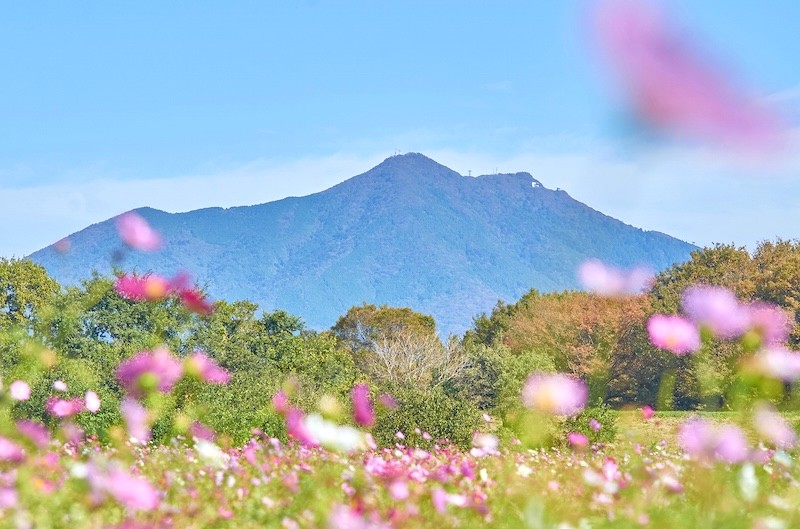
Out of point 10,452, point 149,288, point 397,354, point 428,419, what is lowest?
point 428,419

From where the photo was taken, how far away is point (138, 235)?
5.96 m

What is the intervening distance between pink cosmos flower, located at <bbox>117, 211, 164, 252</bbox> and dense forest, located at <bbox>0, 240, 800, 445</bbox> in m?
8.80

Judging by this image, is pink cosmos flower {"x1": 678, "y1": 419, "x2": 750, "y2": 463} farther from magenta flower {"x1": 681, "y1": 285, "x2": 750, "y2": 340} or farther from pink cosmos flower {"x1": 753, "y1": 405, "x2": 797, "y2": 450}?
magenta flower {"x1": 681, "y1": 285, "x2": 750, "y2": 340}

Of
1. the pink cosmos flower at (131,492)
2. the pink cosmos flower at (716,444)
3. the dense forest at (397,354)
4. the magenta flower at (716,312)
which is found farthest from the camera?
the dense forest at (397,354)

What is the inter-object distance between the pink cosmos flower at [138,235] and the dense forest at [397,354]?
880cm

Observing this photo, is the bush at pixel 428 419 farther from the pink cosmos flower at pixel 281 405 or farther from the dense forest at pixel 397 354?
the pink cosmos flower at pixel 281 405

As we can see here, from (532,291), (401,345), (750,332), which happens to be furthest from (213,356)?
(532,291)

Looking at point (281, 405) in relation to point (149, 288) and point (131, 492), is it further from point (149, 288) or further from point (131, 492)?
point (131, 492)

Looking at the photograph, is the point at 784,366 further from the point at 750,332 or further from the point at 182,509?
the point at 182,509

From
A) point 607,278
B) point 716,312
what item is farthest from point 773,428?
point 607,278

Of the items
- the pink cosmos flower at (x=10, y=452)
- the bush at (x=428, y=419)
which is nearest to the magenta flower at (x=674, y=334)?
the pink cosmos flower at (x=10, y=452)

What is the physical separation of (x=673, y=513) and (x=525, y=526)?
73 cm

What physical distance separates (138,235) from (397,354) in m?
38.7

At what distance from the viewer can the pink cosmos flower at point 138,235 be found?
590cm
